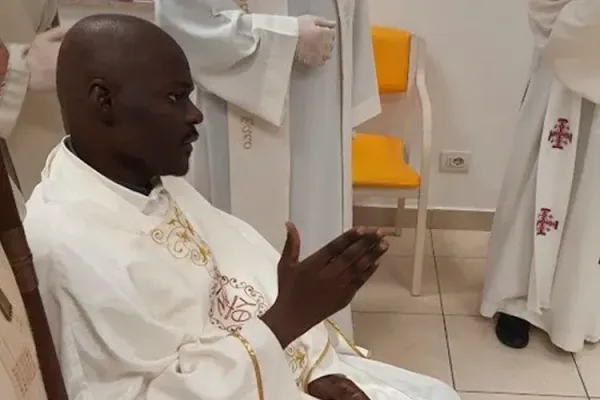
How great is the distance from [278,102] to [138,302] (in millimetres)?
807

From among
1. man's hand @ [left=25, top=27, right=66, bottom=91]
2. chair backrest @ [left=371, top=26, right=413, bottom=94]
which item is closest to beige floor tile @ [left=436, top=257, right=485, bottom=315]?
chair backrest @ [left=371, top=26, right=413, bottom=94]

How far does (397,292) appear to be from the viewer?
262 centimetres

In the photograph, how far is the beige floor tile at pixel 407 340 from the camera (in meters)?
2.29

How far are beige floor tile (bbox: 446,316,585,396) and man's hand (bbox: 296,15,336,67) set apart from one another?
992 mm

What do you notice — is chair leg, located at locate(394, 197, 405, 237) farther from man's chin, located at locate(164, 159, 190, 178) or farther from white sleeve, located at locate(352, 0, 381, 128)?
man's chin, located at locate(164, 159, 190, 178)

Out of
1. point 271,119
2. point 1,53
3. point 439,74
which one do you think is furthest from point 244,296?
point 439,74

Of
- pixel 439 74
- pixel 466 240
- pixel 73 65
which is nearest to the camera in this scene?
pixel 73 65

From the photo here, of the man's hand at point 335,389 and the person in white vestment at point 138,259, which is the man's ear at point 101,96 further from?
the man's hand at point 335,389

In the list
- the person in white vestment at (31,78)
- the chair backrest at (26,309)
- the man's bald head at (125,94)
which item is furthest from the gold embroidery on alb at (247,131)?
the chair backrest at (26,309)

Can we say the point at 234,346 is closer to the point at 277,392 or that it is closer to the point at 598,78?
the point at 277,392

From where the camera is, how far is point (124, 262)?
1.03 meters

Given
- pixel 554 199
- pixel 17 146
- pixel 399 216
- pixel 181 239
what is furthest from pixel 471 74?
pixel 181 239

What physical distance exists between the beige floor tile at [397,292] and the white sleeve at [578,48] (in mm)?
864

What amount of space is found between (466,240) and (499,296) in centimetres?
62
